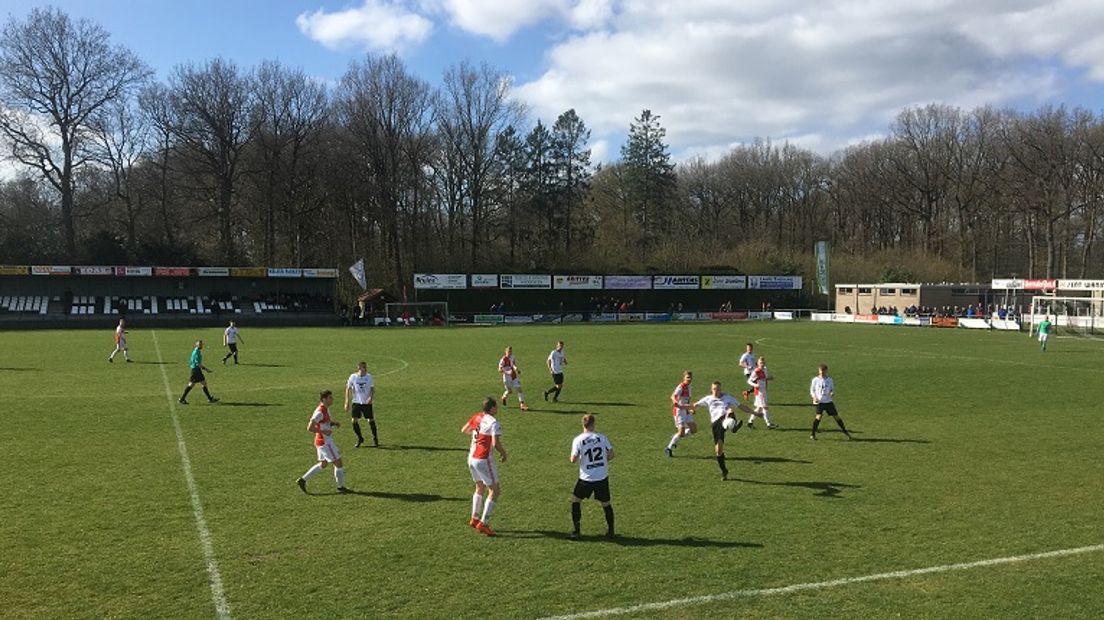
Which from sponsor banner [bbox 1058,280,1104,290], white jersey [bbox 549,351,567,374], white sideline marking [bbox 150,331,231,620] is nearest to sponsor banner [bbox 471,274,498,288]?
sponsor banner [bbox 1058,280,1104,290]

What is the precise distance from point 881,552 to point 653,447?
6.53 m

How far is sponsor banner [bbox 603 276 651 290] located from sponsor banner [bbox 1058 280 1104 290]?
3435cm

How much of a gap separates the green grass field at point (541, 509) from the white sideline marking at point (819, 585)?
0.27 ft

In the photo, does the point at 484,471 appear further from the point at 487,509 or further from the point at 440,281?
the point at 440,281

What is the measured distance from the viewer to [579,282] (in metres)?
72.1

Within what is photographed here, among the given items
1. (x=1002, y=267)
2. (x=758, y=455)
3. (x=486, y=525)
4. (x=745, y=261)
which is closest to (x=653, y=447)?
(x=758, y=455)

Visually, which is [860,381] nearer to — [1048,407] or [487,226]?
[1048,407]

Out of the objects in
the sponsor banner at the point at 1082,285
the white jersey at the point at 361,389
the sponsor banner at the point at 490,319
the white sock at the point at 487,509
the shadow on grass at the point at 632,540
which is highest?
the sponsor banner at the point at 1082,285

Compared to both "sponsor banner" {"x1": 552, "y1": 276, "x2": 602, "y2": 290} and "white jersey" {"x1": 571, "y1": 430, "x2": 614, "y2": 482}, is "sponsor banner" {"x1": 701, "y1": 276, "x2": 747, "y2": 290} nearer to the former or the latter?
"sponsor banner" {"x1": 552, "y1": 276, "x2": 602, "y2": 290}

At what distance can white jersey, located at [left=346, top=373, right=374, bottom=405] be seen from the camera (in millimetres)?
15539

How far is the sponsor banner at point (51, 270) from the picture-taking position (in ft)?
172

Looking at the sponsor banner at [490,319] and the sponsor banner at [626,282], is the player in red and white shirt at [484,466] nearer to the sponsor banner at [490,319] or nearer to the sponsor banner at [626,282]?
the sponsor banner at [490,319]

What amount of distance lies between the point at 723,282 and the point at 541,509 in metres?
69.1

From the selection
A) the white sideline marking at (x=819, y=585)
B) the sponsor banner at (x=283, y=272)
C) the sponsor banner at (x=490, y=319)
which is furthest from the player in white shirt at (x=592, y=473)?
the sponsor banner at (x=490, y=319)
